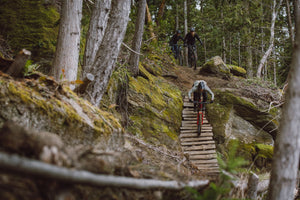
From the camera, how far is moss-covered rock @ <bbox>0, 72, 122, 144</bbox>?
2.49 m

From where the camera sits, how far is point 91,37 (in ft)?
18.9

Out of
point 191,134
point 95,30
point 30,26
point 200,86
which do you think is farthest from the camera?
point 191,134

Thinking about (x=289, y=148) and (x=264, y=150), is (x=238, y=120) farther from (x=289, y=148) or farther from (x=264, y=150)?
(x=289, y=148)

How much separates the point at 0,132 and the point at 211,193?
2072 millimetres

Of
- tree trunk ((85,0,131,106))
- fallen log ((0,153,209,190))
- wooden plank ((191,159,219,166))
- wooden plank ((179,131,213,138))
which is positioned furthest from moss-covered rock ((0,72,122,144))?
wooden plank ((179,131,213,138))

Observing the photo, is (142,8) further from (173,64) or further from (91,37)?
(173,64)

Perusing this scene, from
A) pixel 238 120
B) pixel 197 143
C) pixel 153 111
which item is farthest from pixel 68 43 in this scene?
pixel 238 120

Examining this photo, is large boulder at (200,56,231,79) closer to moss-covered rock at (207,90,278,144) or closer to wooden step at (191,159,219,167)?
moss-covered rock at (207,90,278,144)

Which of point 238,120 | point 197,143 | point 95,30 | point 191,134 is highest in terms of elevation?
point 95,30

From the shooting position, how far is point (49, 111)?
8.96ft

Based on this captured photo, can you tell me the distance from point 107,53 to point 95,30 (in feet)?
5.57

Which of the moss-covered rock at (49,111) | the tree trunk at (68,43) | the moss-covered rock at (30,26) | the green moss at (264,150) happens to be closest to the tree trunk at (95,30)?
the tree trunk at (68,43)

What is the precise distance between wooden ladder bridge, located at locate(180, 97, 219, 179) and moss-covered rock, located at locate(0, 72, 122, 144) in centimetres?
492

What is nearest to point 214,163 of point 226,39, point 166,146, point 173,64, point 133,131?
point 166,146
